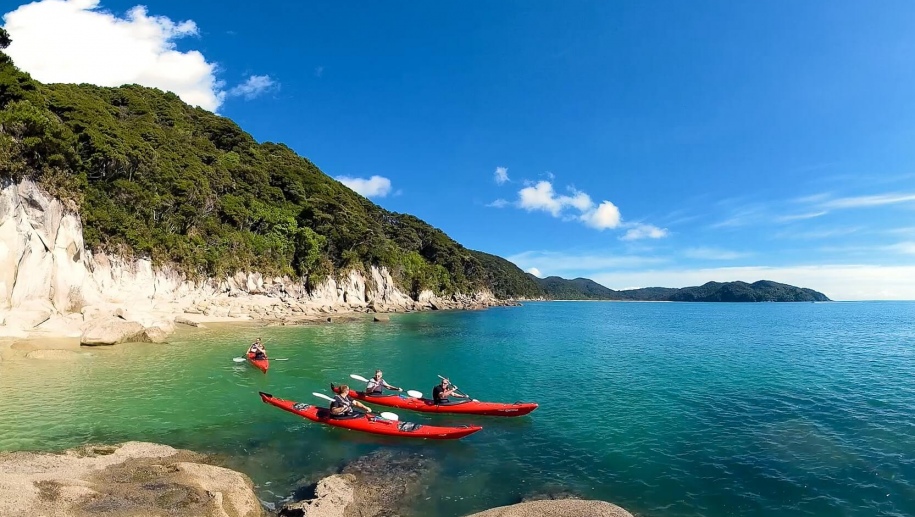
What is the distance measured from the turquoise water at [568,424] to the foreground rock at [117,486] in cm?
128

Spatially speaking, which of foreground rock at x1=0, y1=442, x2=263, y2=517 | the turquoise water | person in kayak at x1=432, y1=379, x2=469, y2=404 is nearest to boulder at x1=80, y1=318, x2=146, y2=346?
the turquoise water

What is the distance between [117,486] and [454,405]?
970cm

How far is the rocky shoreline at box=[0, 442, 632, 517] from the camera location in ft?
21.7

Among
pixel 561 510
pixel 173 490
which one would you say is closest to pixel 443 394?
pixel 561 510

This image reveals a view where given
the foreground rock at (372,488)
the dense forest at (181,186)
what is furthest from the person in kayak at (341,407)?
the dense forest at (181,186)

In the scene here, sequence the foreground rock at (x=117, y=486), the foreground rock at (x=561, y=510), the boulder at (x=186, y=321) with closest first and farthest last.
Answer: the foreground rock at (x=117, y=486) < the foreground rock at (x=561, y=510) < the boulder at (x=186, y=321)

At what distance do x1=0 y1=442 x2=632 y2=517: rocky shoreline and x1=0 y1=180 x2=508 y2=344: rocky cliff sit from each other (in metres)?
19.8

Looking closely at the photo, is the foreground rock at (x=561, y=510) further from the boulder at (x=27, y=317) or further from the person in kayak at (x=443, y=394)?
the boulder at (x=27, y=317)

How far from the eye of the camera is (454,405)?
15242mm

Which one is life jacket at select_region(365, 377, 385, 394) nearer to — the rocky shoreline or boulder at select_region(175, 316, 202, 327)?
the rocky shoreline

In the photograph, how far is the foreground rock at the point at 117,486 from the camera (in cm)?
646

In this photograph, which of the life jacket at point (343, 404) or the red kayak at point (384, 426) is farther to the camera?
the life jacket at point (343, 404)

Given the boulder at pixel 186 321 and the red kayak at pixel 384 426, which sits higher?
the boulder at pixel 186 321

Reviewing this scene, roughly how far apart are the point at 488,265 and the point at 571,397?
156m
